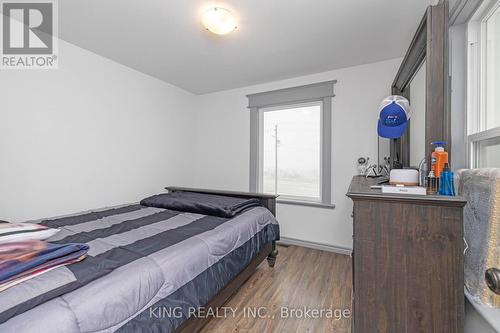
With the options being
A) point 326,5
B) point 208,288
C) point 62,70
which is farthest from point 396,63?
point 62,70

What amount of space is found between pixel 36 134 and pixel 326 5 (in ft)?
8.98

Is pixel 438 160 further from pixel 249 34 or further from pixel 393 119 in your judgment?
pixel 249 34

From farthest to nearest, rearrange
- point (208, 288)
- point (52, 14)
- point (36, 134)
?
point (36, 134), point (52, 14), point (208, 288)

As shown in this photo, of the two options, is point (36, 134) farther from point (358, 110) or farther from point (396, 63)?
point (396, 63)

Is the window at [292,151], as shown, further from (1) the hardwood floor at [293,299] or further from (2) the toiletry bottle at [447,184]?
(2) the toiletry bottle at [447,184]

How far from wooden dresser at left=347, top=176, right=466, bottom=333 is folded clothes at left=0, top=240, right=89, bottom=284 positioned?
131 centimetres

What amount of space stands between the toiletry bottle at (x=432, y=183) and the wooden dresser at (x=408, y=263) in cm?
15

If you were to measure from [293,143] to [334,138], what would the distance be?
0.58 m

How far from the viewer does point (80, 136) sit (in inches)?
90.4

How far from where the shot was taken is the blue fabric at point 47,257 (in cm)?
→ 81

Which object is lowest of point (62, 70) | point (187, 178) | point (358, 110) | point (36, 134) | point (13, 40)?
point (187, 178)

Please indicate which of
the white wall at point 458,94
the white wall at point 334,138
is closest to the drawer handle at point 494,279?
the white wall at point 458,94

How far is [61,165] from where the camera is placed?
2.16m

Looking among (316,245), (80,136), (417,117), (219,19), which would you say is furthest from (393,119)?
(80,136)
